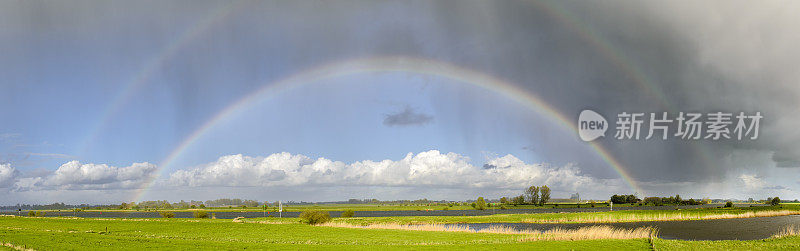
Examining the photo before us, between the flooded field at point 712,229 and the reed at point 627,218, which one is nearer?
the flooded field at point 712,229

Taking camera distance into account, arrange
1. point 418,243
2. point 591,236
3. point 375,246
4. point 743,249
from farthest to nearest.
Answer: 1. point 591,236
2. point 418,243
3. point 375,246
4. point 743,249

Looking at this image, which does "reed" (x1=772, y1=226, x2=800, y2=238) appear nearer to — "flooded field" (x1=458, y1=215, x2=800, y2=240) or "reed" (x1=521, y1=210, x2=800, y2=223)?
"flooded field" (x1=458, y1=215, x2=800, y2=240)

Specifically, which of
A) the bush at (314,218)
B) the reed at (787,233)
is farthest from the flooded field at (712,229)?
the bush at (314,218)

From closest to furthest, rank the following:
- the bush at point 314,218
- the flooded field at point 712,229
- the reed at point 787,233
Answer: the reed at point 787,233 < the flooded field at point 712,229 < the bush at point 314,218

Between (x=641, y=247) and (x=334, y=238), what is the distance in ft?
115

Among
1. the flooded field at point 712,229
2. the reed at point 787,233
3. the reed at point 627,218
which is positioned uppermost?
the reed at point 787,233

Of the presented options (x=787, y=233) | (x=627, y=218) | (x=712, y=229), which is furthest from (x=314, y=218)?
(x=787, y=233)

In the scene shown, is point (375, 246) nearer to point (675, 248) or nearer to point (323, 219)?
point (675, 248)

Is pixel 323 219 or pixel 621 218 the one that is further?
pixel 621 218

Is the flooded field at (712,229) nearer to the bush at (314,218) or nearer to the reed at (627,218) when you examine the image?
the reed at (627,218)

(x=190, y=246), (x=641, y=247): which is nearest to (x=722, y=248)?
(x=641, y=247)

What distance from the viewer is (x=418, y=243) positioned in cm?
5359

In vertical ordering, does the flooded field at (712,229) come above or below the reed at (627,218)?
above

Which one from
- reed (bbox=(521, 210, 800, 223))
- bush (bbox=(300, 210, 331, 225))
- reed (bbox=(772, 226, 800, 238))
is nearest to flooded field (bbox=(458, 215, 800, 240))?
reed (bbox=(772, 226, 800, 238))
